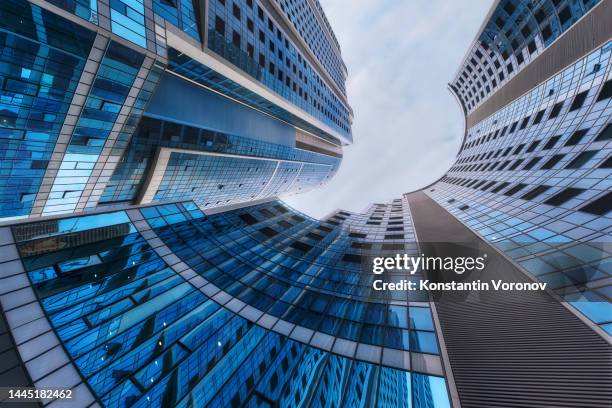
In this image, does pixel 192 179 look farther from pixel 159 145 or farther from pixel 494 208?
pixel 494 208

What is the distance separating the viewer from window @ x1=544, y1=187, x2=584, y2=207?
19.3m

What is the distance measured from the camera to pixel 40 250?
12.4 m

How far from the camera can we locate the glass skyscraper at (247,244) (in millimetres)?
10617

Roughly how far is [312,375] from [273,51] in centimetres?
4717

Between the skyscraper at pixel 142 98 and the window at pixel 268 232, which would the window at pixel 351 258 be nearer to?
the window at pixel 268 232

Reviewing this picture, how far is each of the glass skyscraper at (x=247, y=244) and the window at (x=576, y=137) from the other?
0.63 meters

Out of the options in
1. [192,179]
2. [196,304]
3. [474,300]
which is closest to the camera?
[196,304]

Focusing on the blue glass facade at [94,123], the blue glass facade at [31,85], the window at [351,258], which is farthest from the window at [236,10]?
the window at [351,258]

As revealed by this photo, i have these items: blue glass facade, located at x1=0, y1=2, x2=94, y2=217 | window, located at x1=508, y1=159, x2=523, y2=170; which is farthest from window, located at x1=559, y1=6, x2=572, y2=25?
blue glass facade, located at x1=0, y1=2, x2=94, y2=217

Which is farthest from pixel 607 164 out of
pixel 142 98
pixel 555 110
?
pixel 142 98

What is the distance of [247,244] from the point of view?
78.7 ft

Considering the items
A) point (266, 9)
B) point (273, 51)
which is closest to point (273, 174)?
point (273, 51)

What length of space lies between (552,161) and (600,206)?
10.2 metres

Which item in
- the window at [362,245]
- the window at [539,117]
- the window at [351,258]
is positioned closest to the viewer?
the window at [351,258]
